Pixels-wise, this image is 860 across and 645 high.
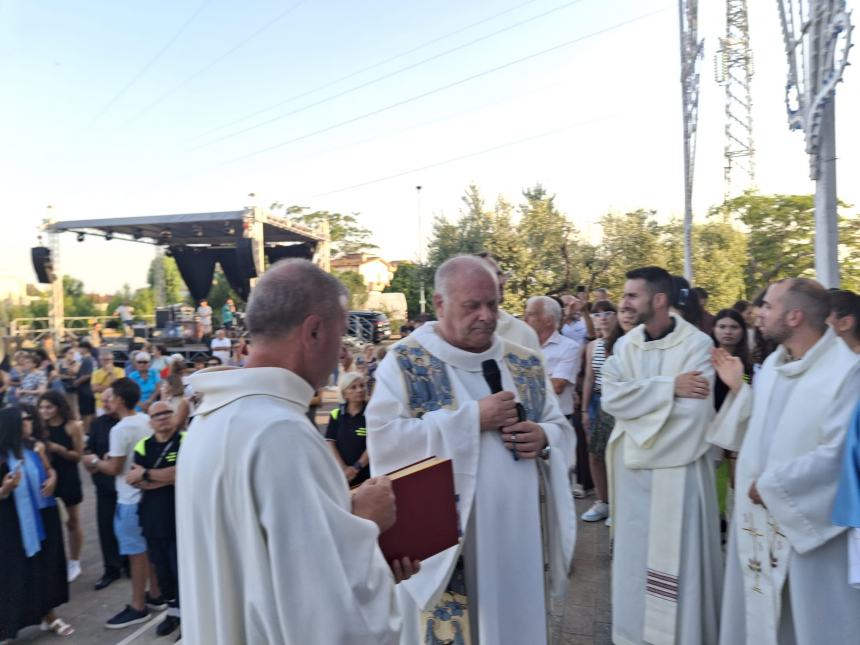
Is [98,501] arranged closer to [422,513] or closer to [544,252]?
[422,513]

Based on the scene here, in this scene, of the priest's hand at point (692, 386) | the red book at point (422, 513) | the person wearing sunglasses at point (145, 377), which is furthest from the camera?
the person wearing sunglasses at point (145, 377)

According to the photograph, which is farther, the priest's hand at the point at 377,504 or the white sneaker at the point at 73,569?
the white sneaker at the point at 73,569

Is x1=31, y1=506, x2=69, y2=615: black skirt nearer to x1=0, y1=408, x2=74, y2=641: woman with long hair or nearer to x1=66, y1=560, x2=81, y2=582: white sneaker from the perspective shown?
x1=0, y1=408, x2=74, y2=641: woman with long hair

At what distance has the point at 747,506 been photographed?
3.22 metres

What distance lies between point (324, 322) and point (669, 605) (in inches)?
117

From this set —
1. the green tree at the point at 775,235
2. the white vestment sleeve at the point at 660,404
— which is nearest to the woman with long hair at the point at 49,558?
the white vestment sleeve at the point at 660,404

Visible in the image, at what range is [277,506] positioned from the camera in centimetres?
135

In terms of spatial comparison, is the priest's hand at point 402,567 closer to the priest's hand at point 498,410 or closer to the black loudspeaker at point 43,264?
the priest's hand at point 498,410

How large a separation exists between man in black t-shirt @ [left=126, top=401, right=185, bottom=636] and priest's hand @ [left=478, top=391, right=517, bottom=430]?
282 cm

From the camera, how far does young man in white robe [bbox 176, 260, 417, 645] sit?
4.43ft

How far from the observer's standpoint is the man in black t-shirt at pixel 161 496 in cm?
458

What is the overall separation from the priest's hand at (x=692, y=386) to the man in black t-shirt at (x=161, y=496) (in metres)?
3.35

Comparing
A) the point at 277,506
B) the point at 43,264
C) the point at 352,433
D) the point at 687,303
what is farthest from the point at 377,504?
the point at 43,264

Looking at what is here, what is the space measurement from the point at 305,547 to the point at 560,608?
3.48 meters
